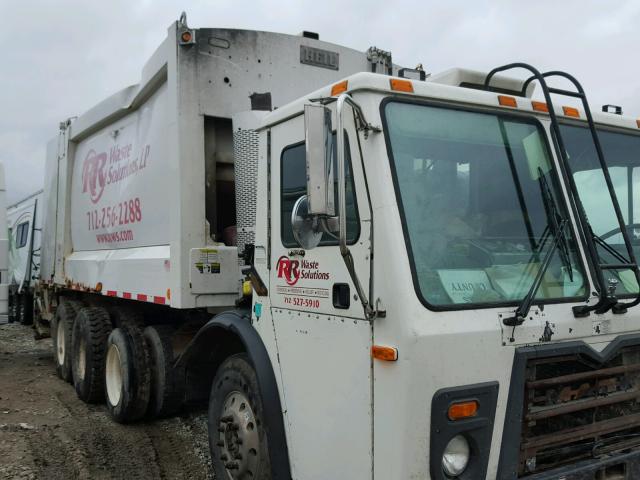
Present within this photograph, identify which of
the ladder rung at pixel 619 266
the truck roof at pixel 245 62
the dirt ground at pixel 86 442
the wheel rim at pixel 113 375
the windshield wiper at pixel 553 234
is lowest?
the dirt ground at pixel 86 442

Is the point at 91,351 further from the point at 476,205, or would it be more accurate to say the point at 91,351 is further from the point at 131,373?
the point at 476,205

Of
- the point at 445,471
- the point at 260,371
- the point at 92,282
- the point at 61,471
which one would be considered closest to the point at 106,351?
the point at 92,282

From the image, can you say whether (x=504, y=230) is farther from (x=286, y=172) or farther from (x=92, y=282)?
(x=92, y=282)

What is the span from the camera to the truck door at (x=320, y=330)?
8.41 ft

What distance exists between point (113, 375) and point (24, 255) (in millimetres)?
7516

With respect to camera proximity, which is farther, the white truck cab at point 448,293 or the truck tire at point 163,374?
the truck tire at point 163,374

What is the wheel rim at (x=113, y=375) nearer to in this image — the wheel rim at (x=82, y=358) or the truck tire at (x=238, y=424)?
the wheel rim at (x=82, y=358)

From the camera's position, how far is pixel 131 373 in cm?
514

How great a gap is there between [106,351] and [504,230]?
4580 millimetres

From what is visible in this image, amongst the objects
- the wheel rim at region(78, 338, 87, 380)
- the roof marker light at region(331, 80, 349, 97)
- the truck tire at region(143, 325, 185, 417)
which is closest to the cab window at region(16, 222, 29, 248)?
the wheel rim at region(78, 338, 87, 380)

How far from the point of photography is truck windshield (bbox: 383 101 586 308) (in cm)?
A: 254

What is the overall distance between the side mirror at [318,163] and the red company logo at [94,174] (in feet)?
14.5

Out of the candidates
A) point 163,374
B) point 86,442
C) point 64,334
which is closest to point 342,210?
point 163,374

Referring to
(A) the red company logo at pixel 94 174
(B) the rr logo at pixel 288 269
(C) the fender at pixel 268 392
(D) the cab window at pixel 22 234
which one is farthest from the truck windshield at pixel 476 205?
(D) the cab window at pixel 22 234
